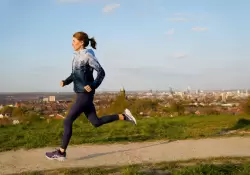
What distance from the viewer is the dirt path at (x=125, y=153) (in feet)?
15.8

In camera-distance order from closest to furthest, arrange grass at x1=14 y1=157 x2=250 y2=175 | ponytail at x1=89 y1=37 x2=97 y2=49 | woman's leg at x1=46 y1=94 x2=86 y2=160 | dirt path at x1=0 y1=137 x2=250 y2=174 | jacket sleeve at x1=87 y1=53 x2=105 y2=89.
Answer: grass at x1=14 y1=157 x2=250 y2=175, dirt path at x1=0 y1=137 x2=250 y2=174, jacket sleeve at x1=87 y1=53 x2=105 y2=89, woman's leg at x1=46 y1=94 x2=86 y2=160, ponytail at x1=89 y1=37 x2=97 y2=49

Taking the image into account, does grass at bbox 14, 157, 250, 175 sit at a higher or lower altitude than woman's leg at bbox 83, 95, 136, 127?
lower

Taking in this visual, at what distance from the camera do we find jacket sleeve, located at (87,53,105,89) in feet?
16.4

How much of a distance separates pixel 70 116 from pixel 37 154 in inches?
44.5

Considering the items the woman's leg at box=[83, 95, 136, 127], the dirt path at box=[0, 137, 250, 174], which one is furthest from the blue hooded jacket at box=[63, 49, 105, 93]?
the dirt path at box=[0, 137, 250, 174]

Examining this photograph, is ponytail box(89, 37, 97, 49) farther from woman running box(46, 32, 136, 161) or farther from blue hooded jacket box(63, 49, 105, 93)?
blue hooded jacket box(63, 49, 105, 93)

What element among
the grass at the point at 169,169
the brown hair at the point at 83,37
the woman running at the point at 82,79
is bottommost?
the grass at the point at 169,169

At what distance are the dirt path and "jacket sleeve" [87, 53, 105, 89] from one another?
1.23 meters

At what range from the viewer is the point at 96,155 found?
18.2ft

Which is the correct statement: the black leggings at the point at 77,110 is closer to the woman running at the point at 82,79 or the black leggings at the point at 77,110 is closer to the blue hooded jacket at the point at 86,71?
the woman running at the point at 82,79

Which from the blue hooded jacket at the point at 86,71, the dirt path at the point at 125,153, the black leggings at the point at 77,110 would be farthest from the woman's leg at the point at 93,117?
the dirt path at the point at 125,153

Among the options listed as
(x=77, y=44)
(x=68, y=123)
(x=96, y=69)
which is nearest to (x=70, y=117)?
(x=68, y=123)

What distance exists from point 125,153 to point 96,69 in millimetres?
1690

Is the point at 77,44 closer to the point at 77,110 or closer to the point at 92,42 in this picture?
the point at 92,42
